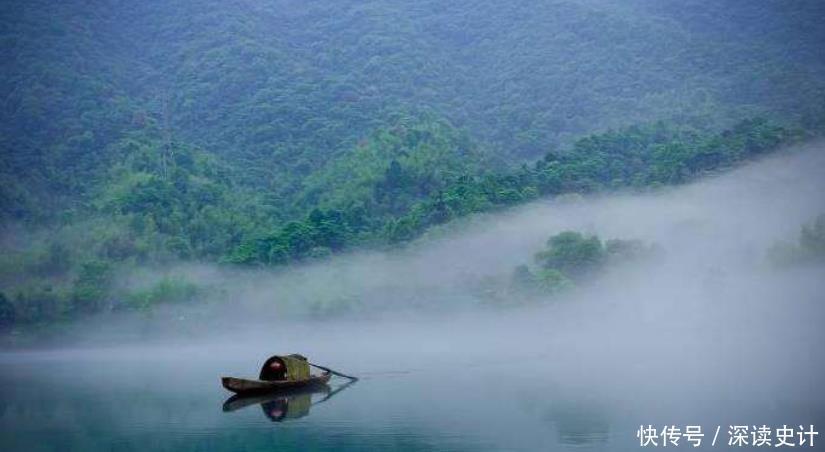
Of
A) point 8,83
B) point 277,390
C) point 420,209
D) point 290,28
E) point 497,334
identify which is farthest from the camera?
point 290,28

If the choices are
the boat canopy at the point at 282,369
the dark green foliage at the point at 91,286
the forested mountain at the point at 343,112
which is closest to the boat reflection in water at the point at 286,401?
the boat canopy at the point at 282,369

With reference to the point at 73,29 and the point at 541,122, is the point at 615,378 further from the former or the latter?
the point at 73,29

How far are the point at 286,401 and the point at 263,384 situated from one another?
0.80 m

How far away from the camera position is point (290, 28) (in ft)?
327

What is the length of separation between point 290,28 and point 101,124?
101 ft

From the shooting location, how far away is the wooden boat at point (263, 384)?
82.2 ft

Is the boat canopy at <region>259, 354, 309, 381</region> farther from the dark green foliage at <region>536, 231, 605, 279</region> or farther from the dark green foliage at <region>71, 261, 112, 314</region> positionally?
the dark green foliage at <region>71, 261, 112, 314</region>

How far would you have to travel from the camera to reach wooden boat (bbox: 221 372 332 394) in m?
25.1

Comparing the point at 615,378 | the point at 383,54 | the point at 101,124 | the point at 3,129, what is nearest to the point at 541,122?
the point at 383,54

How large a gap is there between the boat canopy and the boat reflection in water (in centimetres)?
36

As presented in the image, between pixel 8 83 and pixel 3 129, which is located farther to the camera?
pixel 8 83

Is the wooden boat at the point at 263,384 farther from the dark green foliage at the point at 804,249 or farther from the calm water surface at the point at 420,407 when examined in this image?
the dark green foliage at the point at 804,249

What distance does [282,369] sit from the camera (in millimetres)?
26547

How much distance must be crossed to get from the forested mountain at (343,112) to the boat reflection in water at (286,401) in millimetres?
30553
